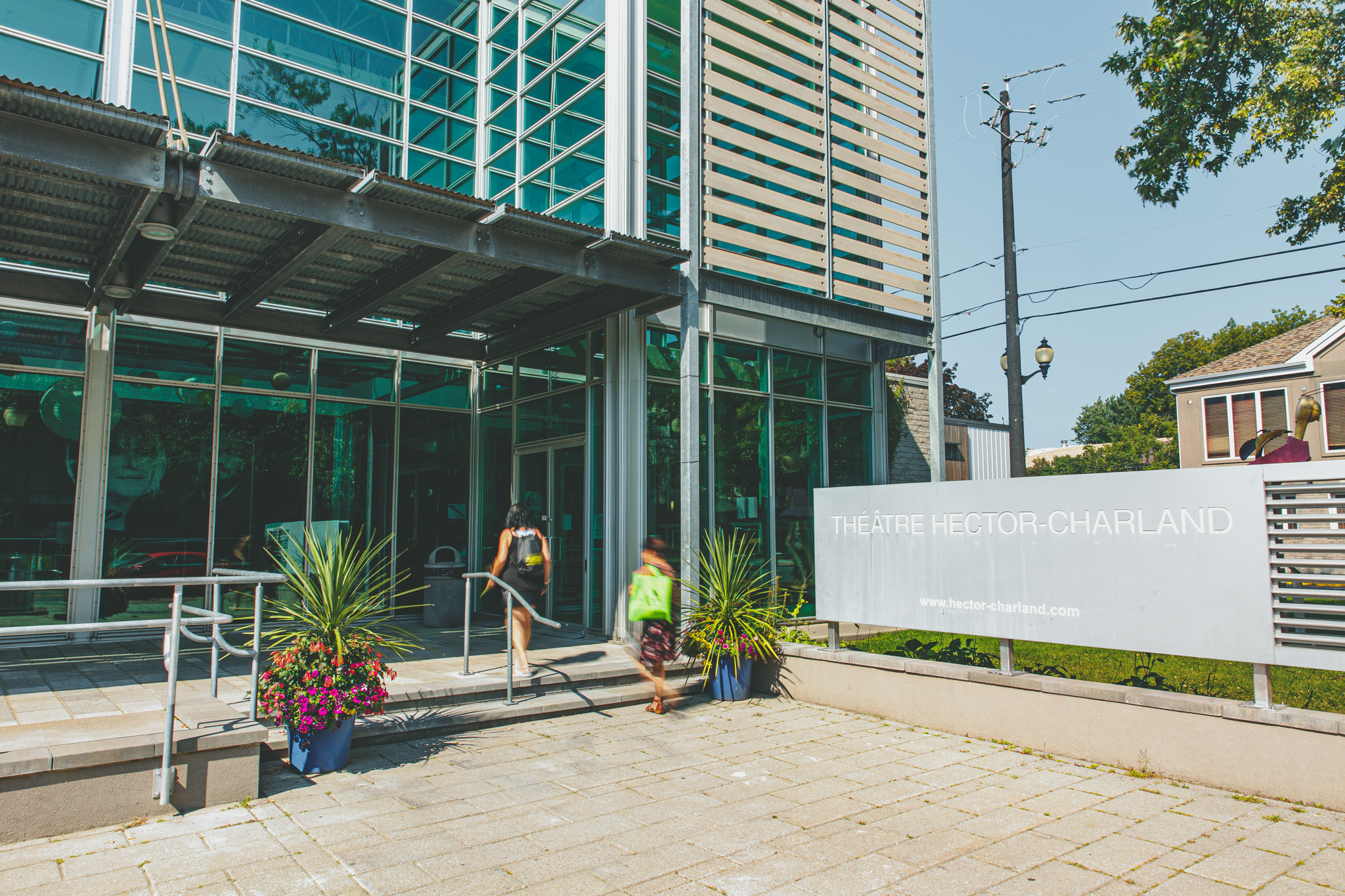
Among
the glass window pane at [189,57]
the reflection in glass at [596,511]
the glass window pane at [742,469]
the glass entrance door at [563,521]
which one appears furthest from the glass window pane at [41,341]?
the glass window pane at [742,469]

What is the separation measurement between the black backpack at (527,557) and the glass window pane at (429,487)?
4.30 meters

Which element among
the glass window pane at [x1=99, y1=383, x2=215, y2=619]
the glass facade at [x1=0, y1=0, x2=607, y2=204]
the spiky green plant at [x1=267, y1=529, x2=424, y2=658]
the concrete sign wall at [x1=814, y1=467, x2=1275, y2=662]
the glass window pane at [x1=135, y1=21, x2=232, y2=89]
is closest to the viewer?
the concrete sign wall at [x1=814, y1=467, x2=1275, y2=662]

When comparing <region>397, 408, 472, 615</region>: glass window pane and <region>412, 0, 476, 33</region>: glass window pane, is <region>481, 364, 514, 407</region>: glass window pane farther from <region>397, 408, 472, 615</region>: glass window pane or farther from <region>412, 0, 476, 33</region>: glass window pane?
<region>412, 0, 476, 33</region>: glass window pane

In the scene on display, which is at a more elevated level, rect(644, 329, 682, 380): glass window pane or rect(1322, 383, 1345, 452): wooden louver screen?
rect(1322, 383, 1345, 452): wooden louver screen

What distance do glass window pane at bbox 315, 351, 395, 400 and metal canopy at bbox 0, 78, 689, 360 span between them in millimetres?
881

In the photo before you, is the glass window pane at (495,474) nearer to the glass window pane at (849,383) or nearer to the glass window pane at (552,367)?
the glass window pane at (552,367)

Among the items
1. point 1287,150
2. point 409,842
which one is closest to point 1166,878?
point 409,842

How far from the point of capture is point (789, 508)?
10336 millimetres

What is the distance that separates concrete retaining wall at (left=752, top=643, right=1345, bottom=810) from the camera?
15.7 ft

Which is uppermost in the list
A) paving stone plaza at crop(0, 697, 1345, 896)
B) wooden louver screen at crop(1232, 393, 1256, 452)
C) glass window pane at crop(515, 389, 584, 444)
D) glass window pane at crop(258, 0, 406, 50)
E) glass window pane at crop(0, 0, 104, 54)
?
glass window pane at crop(258, 0, 406, 50)

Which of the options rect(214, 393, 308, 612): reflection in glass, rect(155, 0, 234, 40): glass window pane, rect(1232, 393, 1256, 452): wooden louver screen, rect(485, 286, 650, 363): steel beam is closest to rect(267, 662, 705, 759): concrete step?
rect(485, 286, 650, 363): steel beam

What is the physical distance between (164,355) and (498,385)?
407 cm

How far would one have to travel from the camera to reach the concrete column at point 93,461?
8.91m

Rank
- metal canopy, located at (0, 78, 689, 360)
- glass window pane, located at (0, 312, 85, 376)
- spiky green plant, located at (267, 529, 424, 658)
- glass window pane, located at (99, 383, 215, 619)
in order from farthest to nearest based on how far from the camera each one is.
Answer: glass window pane, located at (99, 383, 215, 619)
glass window pane, located at (0, 312, 85, 376)
metal canopy, located at (0, 78, 689, 360)
spiky green plant, located at (267, 529, 424, 658)
